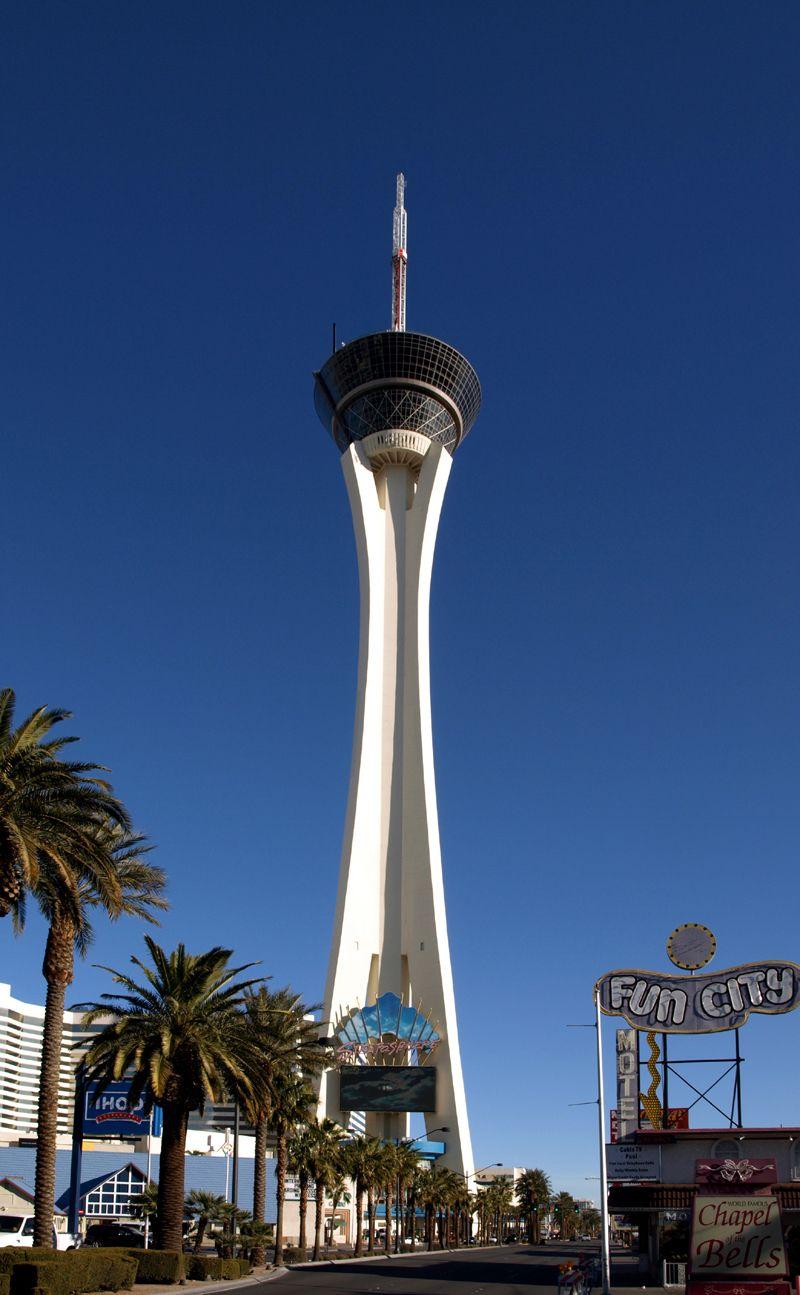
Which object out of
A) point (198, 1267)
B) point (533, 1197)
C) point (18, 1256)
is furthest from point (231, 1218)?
point (533, 1197)

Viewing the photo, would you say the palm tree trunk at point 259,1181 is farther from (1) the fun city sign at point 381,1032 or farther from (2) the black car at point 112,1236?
(1) the fun city sign at point 381,1032

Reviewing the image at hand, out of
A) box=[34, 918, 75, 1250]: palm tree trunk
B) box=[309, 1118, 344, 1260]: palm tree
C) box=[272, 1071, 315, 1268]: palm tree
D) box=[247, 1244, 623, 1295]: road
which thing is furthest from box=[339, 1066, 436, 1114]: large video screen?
box=[34, 918, 75, 1250]: palm tree trunk

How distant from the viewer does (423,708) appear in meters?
89.4

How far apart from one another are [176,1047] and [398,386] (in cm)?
7230

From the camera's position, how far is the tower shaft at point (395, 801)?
282ft

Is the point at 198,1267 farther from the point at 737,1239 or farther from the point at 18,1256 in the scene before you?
the point at 737,1239

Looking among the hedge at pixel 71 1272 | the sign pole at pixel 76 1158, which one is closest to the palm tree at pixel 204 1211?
the sign pole at pixel 76 1158

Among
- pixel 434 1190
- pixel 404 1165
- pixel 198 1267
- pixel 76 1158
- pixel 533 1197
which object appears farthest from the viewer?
pixel 533 1197

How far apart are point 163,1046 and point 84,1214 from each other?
116 ft

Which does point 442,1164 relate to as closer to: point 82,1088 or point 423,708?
point 423,708

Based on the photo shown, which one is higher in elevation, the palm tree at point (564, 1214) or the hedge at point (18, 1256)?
the hedge at point (18, 1256)

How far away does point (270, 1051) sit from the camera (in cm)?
4244

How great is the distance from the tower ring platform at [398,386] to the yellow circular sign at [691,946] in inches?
2482

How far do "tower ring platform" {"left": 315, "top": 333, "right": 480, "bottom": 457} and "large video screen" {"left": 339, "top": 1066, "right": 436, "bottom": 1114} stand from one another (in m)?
47.2
